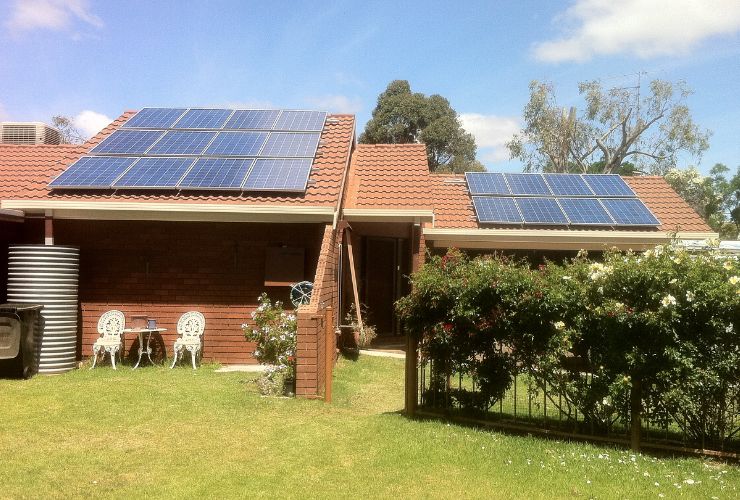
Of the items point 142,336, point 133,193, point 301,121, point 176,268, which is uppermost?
point 301,121

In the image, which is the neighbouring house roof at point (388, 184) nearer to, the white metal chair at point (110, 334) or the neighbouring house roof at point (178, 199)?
the neighbouring house roof at point (178, 199)

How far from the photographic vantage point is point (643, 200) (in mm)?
14789

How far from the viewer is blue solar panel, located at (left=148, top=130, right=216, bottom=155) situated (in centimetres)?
1185

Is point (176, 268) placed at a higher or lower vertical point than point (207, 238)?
lower

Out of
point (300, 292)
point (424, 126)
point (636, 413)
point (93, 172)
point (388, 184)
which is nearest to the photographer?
point (636, 413)

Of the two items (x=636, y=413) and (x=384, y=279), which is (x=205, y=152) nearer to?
(x=384, y=279)

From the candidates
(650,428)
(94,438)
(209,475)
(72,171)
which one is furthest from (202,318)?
(650,428)

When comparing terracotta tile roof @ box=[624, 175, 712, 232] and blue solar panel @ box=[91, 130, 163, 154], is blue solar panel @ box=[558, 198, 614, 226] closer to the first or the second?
terracotta tile roof @ box=[624, 175, 712, 232]

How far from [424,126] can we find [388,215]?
95.7ft

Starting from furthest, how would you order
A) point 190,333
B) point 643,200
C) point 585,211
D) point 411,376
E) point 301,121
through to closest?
point 643,200 → point 301,121 → point 585,211 → point 190,333 → point 411,376

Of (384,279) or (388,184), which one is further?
(384,279)

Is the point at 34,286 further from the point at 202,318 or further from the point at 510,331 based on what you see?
the point at 510,331

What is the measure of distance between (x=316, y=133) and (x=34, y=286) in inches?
257

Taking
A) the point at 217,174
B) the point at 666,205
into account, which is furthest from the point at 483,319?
the point at 666,205
